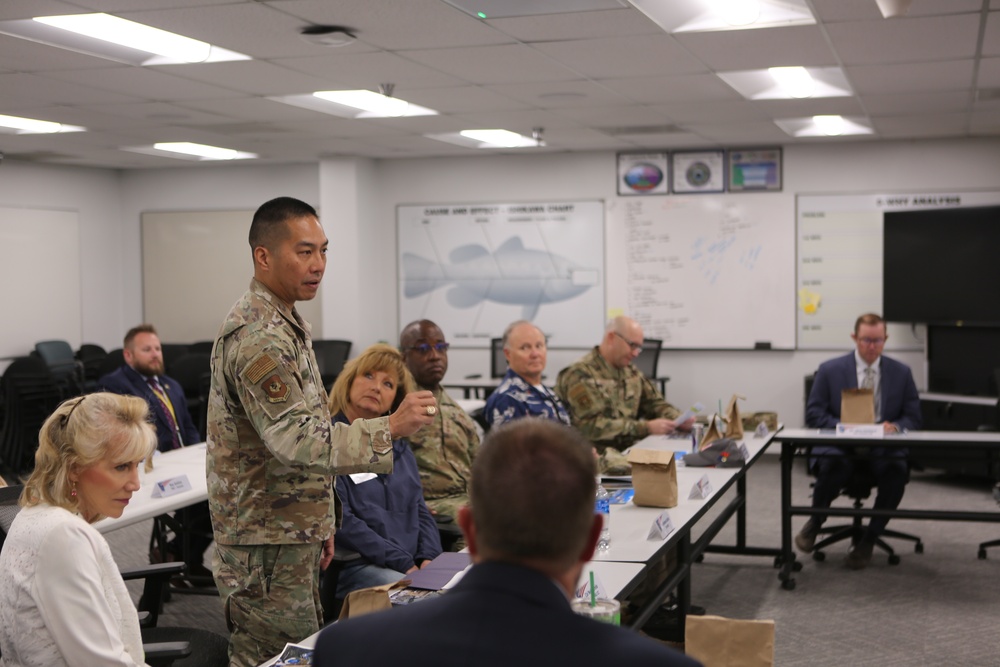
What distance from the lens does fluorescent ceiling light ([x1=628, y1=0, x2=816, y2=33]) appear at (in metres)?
4.16

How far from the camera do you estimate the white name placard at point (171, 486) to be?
4.04 metres

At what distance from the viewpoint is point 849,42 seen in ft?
15.3

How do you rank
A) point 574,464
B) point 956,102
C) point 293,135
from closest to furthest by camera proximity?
point 574,464 → point 956,102 → point 293,135

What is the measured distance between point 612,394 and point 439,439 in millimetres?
1615

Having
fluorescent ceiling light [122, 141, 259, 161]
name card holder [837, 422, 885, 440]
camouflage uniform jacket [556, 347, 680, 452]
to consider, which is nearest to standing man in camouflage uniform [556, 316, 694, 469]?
camouflage uniform jacket [556, 347, 680, 452]

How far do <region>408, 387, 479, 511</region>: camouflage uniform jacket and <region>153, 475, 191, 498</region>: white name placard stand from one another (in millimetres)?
926

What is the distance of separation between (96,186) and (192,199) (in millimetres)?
943

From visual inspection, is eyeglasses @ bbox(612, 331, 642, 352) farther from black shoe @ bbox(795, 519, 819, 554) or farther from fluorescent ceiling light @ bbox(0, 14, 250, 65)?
fluorescent ceiling light @ bbox(0, 14, 250, 65)

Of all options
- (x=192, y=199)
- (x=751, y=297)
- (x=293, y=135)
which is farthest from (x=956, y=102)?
(x=192, y=199)

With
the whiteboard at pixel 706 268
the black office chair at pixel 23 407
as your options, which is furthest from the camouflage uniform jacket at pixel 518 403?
the black office chair at pixel 23 407

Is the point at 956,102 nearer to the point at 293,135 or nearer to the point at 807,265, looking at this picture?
the point at 807,265

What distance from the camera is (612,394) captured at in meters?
5.50

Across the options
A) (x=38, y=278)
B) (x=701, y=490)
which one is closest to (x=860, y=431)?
(x=701, y=490)

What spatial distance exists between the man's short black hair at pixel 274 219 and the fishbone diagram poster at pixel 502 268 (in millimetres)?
6652
